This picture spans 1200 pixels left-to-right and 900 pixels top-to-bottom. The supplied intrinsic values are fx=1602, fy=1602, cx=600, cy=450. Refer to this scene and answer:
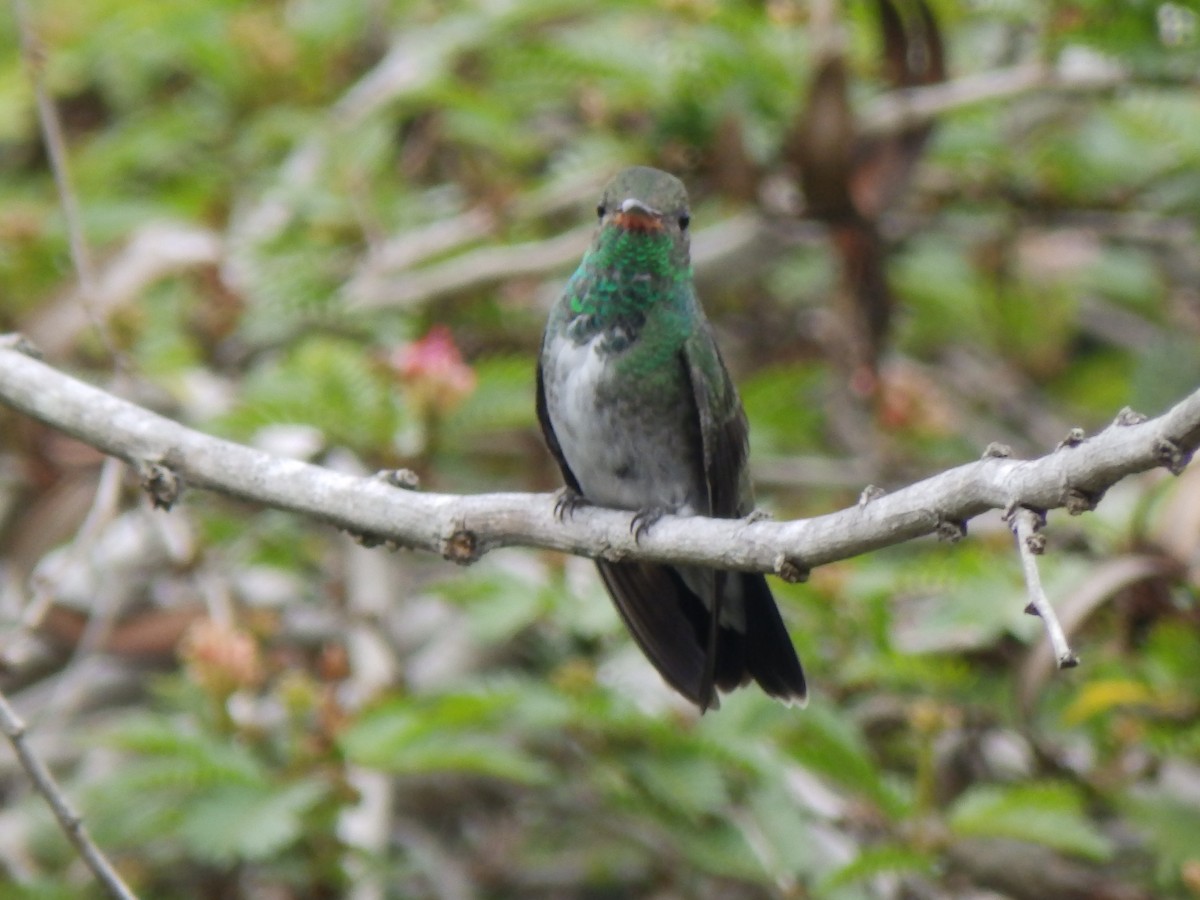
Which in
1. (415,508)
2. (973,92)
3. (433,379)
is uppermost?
(973,92)

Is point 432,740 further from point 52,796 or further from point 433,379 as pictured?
point 52,796

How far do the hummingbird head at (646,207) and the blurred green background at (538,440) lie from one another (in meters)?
0.62

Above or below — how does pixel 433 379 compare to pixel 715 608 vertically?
above

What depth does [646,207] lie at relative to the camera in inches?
145

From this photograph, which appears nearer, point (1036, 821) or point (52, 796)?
point (52, 796)

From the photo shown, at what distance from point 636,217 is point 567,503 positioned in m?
0.81

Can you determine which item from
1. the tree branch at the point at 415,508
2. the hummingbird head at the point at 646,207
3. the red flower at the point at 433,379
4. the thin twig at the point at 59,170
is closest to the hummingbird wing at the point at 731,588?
the hummingbird head at the point at 646,207

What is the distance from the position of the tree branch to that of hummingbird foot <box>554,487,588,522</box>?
3cm

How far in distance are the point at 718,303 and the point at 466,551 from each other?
12.2 ft

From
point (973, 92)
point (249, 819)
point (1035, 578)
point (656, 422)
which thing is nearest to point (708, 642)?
point (656, 422)

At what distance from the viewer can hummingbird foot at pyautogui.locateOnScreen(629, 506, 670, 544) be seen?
9.48 ft

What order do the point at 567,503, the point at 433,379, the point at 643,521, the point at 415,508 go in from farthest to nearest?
1. the point at 433,379
2. the point at 567,503
3. the point at 643,521
4. the point at 415,508

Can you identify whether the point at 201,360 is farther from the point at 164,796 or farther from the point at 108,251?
the point at 164,796

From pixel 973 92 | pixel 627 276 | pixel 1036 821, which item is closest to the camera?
pixel 1036 821
